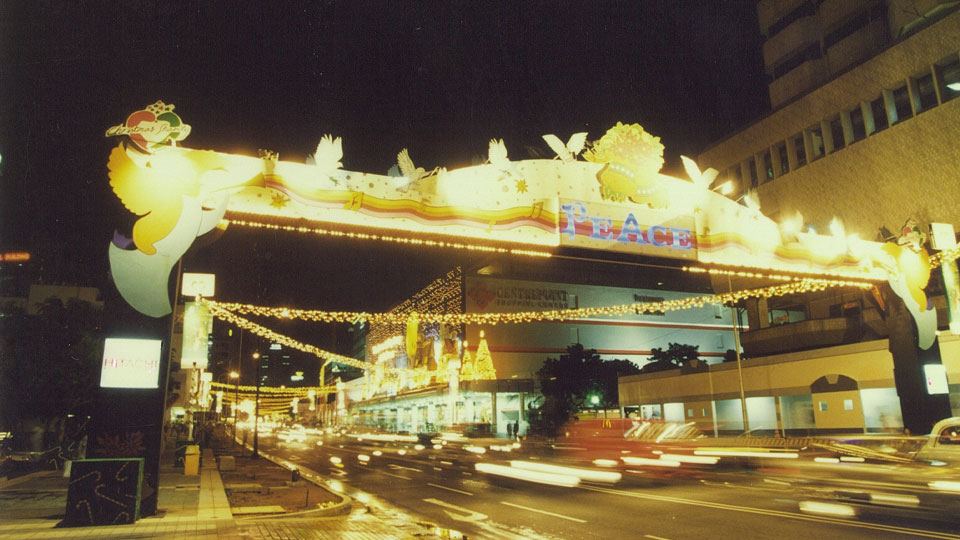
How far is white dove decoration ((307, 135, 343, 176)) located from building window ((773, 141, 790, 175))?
3771 centimetres

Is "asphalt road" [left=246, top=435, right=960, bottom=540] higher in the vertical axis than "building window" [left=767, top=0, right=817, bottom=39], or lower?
lower

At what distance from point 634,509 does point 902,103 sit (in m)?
32.8

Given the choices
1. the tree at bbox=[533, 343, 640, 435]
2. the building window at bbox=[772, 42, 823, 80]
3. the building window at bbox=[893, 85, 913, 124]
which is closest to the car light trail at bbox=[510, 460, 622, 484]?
the building window at bbox=[893, 85, 913, 124]

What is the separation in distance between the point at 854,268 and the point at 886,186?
19.6 metres

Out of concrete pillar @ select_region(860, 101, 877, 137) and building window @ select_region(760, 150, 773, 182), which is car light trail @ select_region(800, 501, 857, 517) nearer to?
concrete pillar @ select_region(860, 101, 877, 137)

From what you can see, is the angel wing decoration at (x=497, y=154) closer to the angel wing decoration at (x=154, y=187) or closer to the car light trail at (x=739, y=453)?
the angel wing decoration at (x=154, y=187)

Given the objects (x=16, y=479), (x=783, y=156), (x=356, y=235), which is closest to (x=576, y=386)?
(x=783, y=156)

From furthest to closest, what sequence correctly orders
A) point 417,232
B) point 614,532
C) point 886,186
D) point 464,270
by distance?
point 464,270 → point 886,186 → point 417,232 → point 614,532

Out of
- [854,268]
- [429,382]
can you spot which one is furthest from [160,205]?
[429,382]

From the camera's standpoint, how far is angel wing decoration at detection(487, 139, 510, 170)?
14211 mm

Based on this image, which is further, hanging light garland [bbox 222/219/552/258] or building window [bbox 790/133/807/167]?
building window [bbox 790/133/807/167]

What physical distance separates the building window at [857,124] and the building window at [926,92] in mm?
3386

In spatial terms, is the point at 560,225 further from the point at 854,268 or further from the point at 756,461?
the point at 756,461

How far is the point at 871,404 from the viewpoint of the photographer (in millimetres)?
33500
